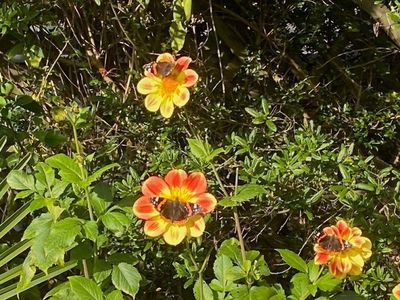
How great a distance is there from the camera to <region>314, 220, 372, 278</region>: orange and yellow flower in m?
1.35

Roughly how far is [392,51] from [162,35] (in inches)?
29.0

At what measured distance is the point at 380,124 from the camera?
2.33m

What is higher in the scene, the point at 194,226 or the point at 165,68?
the point at 165,68

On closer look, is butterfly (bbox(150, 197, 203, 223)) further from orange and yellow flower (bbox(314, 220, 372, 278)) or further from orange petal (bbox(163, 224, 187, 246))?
orange and yellow flower (bbox(314, 220, 372, 278))

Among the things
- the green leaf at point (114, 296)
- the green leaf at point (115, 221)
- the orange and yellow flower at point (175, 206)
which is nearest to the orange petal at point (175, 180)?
the orange and yellow flower at point (175, 206)

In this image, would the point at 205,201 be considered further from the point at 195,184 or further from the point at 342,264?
the point at 342,264

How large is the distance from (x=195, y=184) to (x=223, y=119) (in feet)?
3.17

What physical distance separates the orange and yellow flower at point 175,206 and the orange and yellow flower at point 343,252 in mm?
222

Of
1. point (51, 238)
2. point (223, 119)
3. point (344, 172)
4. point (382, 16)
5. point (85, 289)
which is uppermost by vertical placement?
point (382, 16)

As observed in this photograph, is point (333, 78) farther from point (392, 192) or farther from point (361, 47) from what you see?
point (392, 192)

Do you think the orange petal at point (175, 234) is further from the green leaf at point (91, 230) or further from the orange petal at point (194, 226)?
the green leaf at point (91, 230)

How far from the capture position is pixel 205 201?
1324mm

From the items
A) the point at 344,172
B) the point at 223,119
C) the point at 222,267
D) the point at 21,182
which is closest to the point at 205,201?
the point at 222,267

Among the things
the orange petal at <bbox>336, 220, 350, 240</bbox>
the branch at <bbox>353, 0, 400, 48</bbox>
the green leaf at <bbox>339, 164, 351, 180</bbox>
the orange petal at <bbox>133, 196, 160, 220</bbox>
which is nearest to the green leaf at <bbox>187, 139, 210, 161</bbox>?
the orange petal at <bbox>133, 196, 160, 220</bbox>
